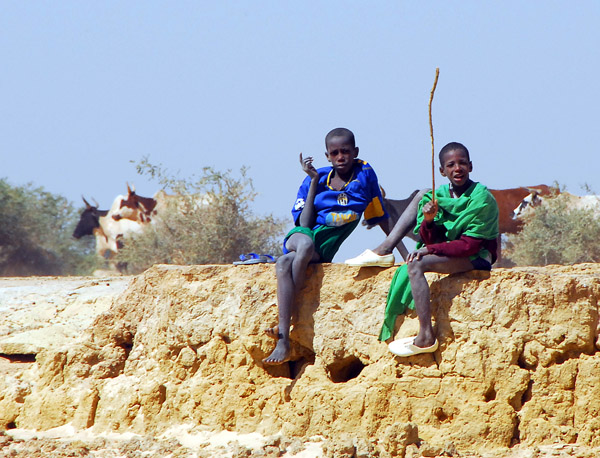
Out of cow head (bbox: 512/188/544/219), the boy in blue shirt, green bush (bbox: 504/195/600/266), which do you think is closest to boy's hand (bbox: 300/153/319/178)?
the boy in blue shirt

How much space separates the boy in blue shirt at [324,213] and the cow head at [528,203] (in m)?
10.8

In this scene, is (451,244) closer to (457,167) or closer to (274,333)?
(457,167)

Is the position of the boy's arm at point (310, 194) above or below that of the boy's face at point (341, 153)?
below

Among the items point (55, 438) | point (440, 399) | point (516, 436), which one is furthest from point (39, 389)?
point (516, 436)

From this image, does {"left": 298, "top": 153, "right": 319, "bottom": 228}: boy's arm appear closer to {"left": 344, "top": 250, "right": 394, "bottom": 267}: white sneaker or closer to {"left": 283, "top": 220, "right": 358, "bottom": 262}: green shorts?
{"left": 283, "top": 220, "right": 358, "bottom": 262}: green shorts

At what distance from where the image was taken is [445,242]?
5.46 metres

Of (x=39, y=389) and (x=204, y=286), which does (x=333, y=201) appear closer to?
(x=204, y=286)

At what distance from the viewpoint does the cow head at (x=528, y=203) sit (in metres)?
16.5

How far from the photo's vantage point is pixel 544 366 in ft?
17.5

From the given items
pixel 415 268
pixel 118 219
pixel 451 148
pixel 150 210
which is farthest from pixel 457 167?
pixel 118 219

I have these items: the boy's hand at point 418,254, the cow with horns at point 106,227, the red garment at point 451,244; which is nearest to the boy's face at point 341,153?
the red garment at point 451,244

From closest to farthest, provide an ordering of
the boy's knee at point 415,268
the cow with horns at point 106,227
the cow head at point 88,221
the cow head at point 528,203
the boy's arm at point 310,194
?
the boy's knee at point 415,268 → the boy's arm at point 310,194 → the cow head at point 528,203 → the cow with horns at point 106,227 → the cow head at point 88,221

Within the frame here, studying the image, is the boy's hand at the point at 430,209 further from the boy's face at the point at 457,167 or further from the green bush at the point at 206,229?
the green bush at the point at 206,229

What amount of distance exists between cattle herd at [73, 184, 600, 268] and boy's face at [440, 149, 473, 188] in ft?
20.7
